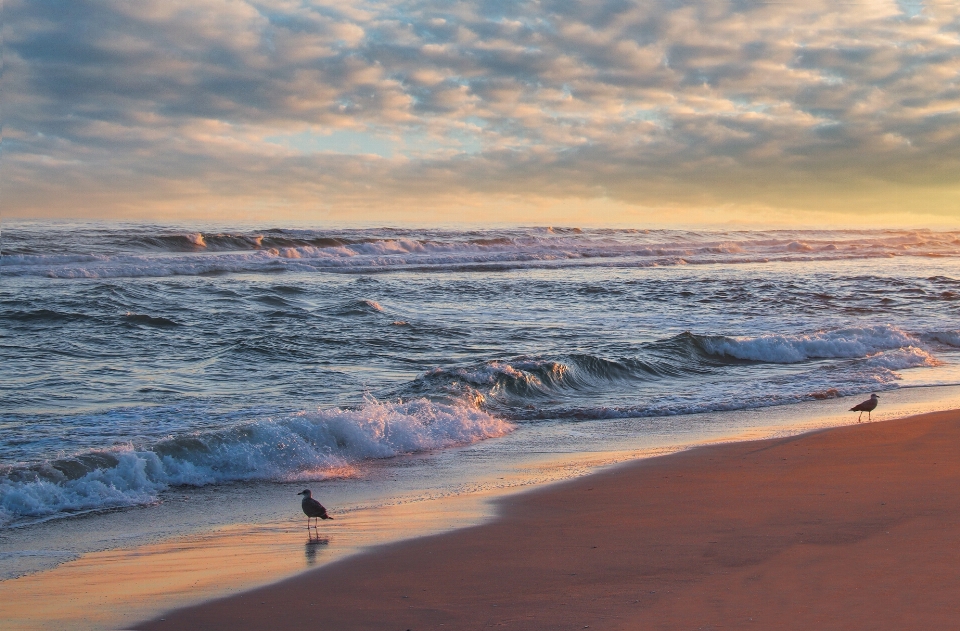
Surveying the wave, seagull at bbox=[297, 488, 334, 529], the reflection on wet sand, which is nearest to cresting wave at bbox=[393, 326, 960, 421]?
the wave

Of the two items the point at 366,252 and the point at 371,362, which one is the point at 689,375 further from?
the point at 366,252

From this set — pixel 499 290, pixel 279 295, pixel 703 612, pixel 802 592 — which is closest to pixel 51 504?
pixel 703 612

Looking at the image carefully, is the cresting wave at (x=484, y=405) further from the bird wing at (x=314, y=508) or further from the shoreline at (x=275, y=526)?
the bird wing at (x=314, y=508)

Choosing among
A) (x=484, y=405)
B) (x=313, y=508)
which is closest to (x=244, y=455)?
(x=313, y=508)

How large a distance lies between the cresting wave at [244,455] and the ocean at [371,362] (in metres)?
0.02

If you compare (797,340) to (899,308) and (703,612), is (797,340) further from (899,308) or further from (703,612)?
(703,612)

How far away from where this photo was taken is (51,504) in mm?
6555

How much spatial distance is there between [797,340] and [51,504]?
1269 centimetres

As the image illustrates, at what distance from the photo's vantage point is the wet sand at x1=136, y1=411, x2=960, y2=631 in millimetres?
4156

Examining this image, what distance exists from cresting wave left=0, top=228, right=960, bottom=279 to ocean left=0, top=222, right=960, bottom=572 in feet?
1.82

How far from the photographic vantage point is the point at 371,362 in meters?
13.3

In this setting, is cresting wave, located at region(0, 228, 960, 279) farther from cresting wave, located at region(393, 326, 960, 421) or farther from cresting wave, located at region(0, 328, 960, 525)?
cresting wave, located at region(0, 328, 960, 525)

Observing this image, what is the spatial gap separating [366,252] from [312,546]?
36156 mm

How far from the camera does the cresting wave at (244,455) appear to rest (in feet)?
21.9
